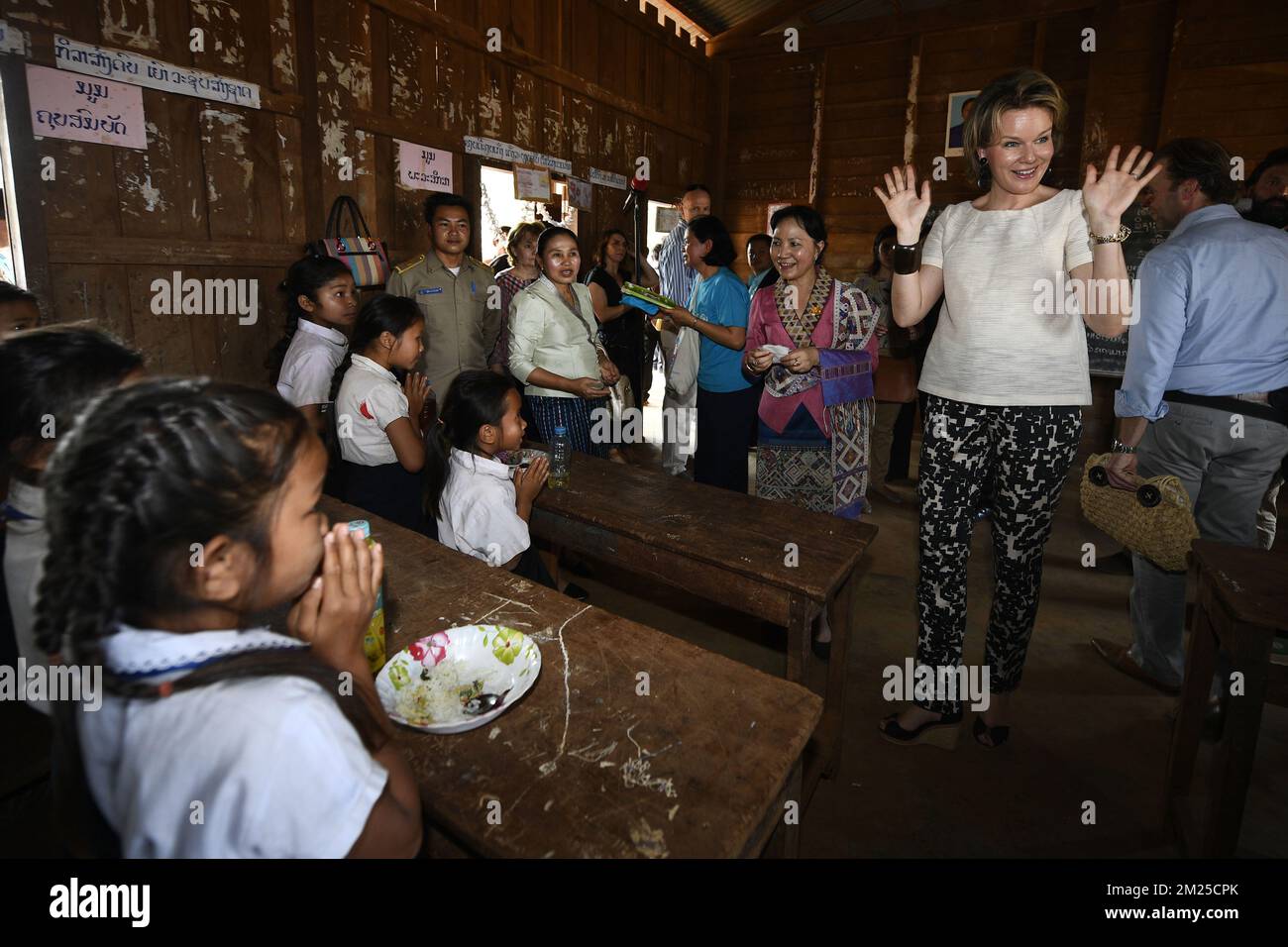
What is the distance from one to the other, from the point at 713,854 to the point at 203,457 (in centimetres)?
76

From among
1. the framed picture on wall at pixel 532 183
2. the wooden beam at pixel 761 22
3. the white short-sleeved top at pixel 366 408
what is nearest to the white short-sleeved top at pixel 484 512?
the white short-sleeved top at pixel 366 408

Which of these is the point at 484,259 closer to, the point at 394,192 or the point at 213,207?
the point at 394,192

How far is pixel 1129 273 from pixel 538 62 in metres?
5.28

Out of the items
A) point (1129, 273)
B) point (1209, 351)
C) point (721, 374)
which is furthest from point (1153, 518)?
point (1129, 273)

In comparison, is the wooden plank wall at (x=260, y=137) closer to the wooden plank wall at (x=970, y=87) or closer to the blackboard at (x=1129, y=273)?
the wooden plank wall at (x=970, y=87)

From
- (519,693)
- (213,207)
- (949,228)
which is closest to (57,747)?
(519,693)

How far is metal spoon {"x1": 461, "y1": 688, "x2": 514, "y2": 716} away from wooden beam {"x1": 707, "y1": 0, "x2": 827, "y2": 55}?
27.9 feet

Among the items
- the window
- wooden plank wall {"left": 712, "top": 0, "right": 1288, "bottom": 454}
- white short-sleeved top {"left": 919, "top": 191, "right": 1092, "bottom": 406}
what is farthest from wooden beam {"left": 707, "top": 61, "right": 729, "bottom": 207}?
white short-sleeved top {"left": 919, "top": 191, "right": 1092, "bottom": 406}

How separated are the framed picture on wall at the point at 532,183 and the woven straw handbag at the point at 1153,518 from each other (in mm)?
4592

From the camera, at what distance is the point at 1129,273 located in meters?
5.81

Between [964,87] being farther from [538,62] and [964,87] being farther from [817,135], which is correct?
[538,62]

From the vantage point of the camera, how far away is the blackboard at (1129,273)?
5.72 meters

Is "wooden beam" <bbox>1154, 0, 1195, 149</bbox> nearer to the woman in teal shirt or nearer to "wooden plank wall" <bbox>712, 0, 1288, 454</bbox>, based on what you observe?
"wooden plank wall" <bbox>712, 0, 1288, 454</bbox>
